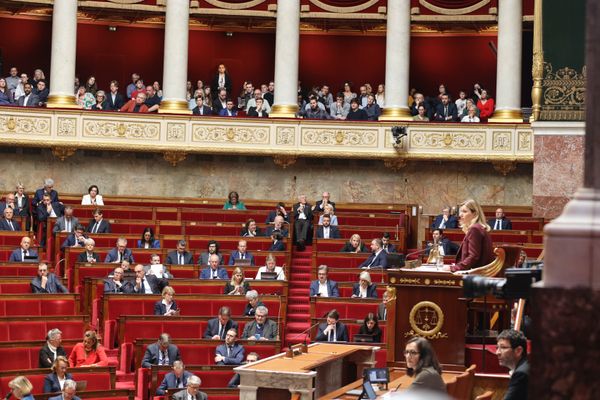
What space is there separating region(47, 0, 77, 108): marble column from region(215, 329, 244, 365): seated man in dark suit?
31.6 ft

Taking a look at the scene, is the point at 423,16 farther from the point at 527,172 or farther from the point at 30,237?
the point at 30,237

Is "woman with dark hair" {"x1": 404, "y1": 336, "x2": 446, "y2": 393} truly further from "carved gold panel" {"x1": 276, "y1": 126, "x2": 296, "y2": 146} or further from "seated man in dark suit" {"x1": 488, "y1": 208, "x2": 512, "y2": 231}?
"carved gold panel" {"x1": 276, "y1": 126, "x2": 296, "y2": 146}

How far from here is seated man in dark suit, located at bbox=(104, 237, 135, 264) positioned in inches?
615

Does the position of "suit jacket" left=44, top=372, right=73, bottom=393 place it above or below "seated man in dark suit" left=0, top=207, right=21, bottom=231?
below

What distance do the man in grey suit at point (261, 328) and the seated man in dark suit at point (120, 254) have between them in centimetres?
285

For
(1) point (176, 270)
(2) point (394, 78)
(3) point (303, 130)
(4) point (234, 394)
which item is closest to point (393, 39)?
(2) point (394, 78)

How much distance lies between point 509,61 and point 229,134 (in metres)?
4.92

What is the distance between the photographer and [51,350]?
464 inches

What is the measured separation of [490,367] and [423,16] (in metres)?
16.4

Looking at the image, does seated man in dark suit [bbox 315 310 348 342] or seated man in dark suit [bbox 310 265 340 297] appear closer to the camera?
seated man in dark suit [bbox 315 310 348 342]

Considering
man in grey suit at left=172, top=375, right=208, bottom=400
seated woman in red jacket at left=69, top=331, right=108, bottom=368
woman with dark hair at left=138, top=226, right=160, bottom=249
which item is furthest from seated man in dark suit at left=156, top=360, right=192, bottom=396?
woman with dark hair at left=138, top=226, right=160, bottom=249

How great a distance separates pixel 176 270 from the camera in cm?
1563

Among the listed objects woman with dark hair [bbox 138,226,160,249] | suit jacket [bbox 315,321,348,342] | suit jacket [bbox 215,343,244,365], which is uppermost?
woman with dark hair [bbox 138,226,160,249]

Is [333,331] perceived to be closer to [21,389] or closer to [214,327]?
[214,327]
